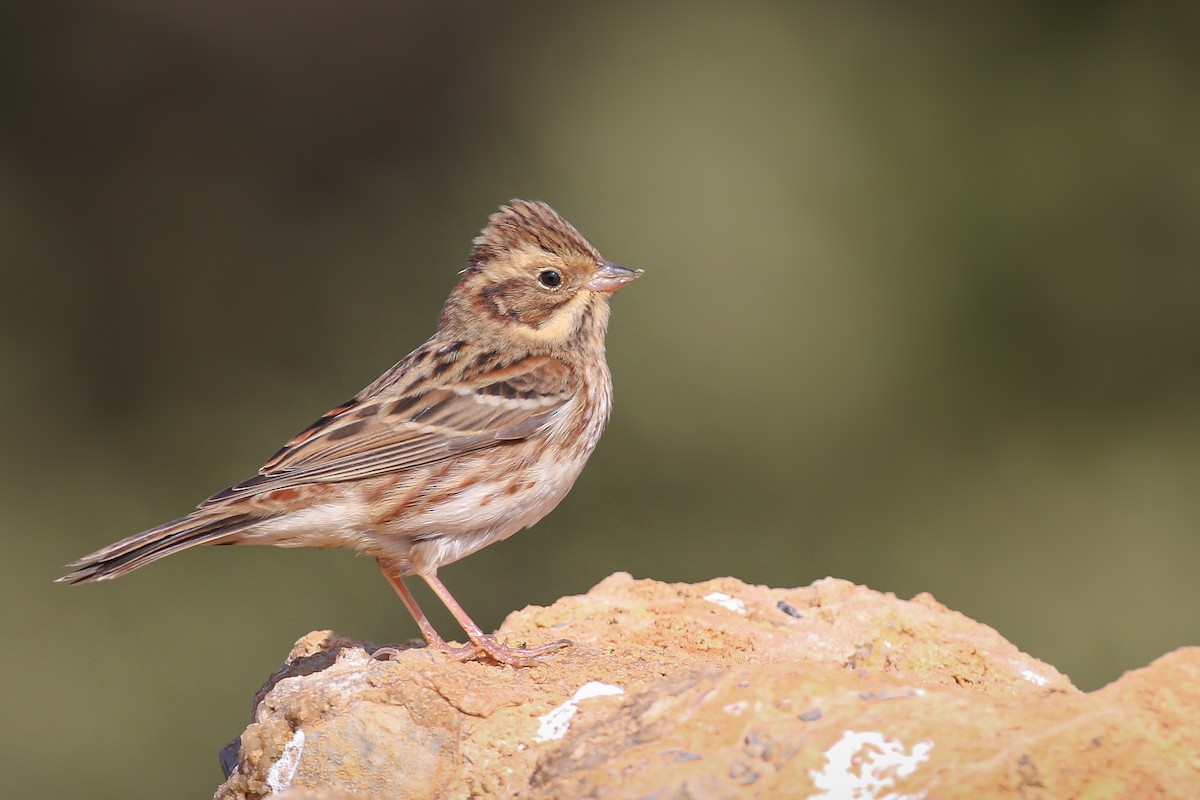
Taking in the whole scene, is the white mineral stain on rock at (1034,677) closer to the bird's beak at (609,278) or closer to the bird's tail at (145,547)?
the bird's beak at (609,278)

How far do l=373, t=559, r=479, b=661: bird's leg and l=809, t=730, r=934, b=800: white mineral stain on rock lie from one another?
1.47 meters

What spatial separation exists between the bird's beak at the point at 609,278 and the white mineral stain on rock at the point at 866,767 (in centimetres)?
285

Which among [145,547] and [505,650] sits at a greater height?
[145,547]

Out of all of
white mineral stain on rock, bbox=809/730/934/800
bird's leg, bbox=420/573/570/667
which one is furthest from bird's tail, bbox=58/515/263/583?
white mineral stain on rock, bbox=809/730/934/800

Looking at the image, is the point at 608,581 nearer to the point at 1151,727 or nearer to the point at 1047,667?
the point at 1047,667

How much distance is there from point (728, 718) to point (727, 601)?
1647 millimetres

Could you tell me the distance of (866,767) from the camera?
279cm

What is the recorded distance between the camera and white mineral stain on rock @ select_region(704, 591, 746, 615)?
4.58m

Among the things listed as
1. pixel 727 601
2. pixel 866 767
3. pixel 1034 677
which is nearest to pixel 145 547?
pixel 727 601

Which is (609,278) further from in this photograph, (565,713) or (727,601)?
(565,713)

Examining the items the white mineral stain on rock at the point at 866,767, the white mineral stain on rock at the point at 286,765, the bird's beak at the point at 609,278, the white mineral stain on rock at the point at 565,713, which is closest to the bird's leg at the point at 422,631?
the white mineral stain on rock at the point at 286,765

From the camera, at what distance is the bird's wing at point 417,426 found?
4812mm

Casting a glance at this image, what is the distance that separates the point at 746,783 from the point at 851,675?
42 centimetres

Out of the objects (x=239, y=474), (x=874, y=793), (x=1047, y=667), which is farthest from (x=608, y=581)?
(x=239, y=474)
